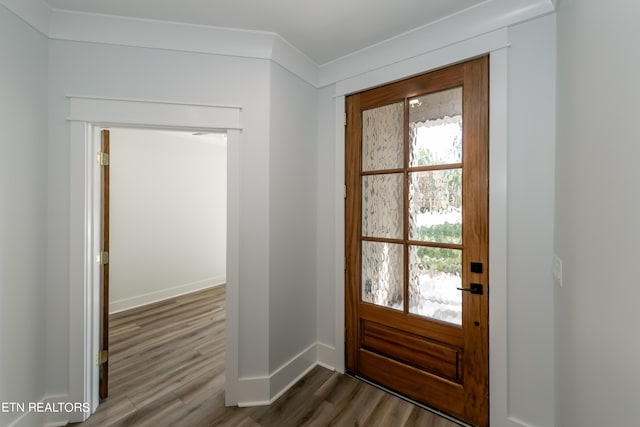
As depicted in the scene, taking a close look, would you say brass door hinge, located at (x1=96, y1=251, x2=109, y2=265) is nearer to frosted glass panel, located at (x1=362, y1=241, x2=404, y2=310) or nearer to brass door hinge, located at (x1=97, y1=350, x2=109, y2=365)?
brass door hinge, located at (x1=97, y1=350, x2=109, y2=365)

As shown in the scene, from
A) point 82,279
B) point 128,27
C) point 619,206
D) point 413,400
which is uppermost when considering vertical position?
point 128,27

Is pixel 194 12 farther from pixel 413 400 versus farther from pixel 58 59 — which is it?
pixel 413 400

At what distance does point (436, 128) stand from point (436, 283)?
1066 mm

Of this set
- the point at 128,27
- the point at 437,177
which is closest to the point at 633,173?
the point at 437,177

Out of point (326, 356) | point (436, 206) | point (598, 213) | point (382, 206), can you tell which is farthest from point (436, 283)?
point (326, 356)

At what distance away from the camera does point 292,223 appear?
2.13 metres

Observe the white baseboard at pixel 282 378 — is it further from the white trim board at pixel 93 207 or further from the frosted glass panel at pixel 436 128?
the frosted glass panel at pixel 436 128

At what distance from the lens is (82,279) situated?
5.56ft

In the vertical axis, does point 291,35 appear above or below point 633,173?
above

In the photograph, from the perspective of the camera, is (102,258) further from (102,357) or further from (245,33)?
(245,33)

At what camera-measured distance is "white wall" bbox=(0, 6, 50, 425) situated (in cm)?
141

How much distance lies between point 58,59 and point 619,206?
283cm

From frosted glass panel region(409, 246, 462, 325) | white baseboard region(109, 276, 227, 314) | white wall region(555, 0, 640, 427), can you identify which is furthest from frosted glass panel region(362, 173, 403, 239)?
white baseboard region(109, 276, 227, 314)

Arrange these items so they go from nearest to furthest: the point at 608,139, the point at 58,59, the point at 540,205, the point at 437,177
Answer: the point at 608,139, the point at 540,205, the point at 58,59, the point at 437,177
